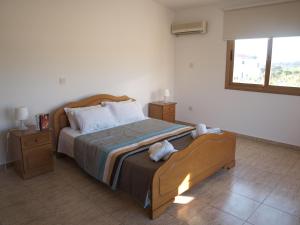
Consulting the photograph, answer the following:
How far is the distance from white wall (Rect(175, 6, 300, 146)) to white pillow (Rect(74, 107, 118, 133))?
2.20 metres

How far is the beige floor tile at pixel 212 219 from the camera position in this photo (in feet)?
7.38

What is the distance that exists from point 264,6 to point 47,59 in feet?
11.6

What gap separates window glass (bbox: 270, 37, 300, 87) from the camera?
3871 mm

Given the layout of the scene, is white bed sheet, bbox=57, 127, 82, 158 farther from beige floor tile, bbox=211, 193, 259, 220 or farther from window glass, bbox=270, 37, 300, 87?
window glass, bbox=270, 37, 300, 87

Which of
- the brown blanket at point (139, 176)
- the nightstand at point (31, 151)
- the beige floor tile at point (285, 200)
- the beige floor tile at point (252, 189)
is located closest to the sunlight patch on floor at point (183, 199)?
the brown blanket at point (139, 176)

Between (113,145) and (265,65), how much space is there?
9.94 feet

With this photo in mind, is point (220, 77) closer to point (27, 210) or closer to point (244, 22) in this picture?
point (244, 22)

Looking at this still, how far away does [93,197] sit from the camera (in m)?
2.68

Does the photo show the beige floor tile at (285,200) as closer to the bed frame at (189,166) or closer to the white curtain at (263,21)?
the bed frame at (189,166)

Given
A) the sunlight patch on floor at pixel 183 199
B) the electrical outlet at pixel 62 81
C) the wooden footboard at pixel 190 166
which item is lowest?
the sunlight patch on floor at pixel 183 199

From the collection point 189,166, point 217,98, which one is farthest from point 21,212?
point 217,98

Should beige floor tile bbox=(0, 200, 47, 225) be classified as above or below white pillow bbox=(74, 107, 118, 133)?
below

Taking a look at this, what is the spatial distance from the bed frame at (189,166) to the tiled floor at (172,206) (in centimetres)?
13

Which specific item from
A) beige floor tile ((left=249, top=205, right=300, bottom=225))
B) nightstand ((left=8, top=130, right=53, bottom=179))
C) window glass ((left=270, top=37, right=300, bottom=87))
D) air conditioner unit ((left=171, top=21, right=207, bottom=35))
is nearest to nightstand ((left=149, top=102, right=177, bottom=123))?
air conditioner unit ((left=171, top=21, right=207, bottom=35))
